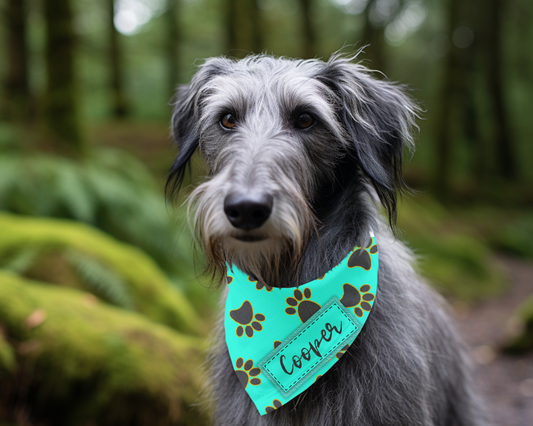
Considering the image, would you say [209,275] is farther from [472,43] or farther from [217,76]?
[472,43]

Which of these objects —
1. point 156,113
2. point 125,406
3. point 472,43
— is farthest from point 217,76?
point 472,43

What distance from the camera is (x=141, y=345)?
3461 millimetres

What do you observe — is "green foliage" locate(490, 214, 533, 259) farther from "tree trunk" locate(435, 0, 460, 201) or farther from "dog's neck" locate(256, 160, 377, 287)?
"dog's neck" locate(256, 160, 377, 287)

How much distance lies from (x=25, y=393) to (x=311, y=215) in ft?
7.83

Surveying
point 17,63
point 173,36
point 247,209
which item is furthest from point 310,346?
point 173,36

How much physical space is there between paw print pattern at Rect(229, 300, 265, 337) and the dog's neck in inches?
8.2

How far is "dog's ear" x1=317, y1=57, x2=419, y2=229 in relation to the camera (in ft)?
8.17

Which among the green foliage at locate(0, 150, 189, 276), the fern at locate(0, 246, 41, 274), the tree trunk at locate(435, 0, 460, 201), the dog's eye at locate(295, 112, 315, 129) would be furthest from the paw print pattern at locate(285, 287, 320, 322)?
the tree trunk at locate(435, 0, 460, 201)

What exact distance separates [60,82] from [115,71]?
1056 centimetres

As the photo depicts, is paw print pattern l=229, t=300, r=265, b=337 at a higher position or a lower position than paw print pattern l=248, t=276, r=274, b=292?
lower

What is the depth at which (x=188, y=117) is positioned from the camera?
122 inches

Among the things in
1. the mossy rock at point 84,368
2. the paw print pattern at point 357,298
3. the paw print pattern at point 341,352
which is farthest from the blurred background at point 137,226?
the paw print pattern at point 341,352

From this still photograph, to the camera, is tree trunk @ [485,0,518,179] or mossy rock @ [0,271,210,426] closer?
mossy rock @ [0,271,210,426]

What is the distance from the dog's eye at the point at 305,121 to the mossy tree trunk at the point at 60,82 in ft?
20.7
